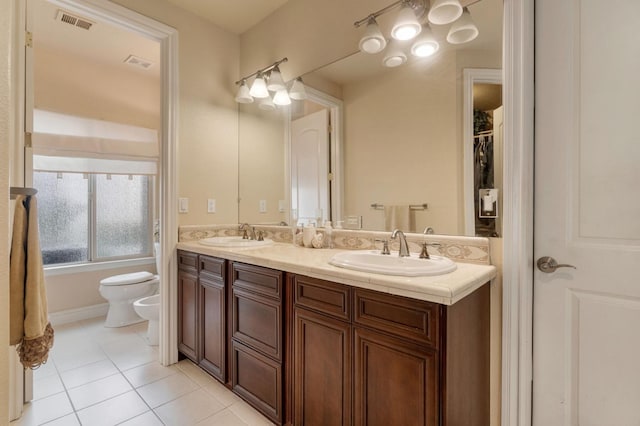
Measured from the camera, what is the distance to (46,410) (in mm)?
1773

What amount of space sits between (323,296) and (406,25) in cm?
137

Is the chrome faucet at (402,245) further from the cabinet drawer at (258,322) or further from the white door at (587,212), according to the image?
the cabinet drawer at (258,322)

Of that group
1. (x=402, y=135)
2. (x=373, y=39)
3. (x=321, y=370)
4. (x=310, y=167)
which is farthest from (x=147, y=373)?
(x=373, y=39)

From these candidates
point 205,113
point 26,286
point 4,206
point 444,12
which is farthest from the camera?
point 205,113

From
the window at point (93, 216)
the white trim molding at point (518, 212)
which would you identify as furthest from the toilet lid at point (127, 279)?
the white trim molding at point (518, 212)

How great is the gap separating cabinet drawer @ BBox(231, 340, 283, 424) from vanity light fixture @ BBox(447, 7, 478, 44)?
1.81 meters

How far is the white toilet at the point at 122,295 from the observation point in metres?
3.02

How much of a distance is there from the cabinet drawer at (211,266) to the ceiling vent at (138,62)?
95.1 inches

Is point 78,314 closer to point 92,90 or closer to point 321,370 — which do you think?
point 92,90

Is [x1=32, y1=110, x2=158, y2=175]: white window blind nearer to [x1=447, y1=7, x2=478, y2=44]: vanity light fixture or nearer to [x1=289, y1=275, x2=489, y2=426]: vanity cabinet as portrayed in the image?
[x1=289, y1=275, x2=489, y2=426]: vanity cabinet

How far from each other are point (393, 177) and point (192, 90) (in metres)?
1.71

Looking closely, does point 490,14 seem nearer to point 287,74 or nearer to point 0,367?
point 287,74

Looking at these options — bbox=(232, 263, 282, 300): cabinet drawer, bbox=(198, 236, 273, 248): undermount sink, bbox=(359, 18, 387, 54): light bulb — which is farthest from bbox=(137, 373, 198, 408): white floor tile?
bbox=(359, 18, 387, 54): light bulb

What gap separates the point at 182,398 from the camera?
1.88m
